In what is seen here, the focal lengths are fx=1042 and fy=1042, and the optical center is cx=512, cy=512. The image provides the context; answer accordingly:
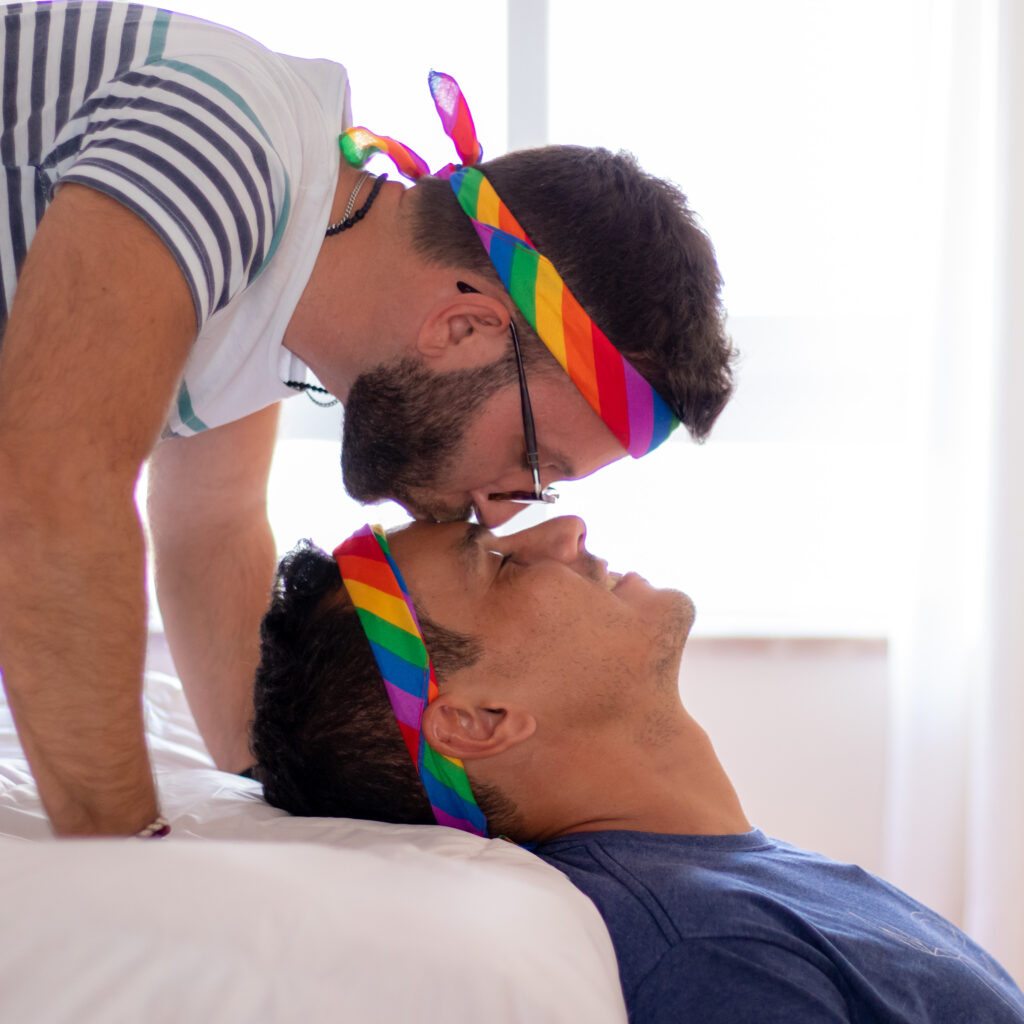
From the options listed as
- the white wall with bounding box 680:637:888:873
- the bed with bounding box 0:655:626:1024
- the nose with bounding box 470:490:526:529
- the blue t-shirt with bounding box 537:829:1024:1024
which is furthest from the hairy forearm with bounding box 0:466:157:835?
the white wall with bounding box 680:637:888:873

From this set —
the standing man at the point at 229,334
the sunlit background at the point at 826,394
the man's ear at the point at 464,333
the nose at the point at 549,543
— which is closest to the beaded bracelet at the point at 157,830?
the standing man at the point at 229,334

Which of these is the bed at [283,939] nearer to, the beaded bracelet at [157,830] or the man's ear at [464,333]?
the beaded bracelet at [157,830]

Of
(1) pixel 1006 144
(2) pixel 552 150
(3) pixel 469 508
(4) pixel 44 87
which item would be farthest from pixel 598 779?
(1) pixel 1006 144

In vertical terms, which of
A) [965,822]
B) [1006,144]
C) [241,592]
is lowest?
[965,822]

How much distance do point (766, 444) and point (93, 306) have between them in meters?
1.69

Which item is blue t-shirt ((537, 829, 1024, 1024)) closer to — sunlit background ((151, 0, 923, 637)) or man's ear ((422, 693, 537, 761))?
man's ear ((422, 693, 537, 761))

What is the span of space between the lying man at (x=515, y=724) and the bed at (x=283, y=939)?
244mm

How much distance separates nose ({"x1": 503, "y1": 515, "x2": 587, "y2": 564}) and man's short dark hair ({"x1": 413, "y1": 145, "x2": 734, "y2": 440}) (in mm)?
198

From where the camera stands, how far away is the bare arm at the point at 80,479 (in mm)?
Answer: 823

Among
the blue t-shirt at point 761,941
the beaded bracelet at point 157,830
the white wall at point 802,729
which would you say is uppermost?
the beaded bracelet at point 157,830

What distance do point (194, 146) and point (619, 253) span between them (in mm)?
516

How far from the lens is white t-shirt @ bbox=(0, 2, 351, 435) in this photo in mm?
903

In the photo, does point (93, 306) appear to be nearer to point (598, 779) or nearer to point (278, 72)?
point (278, 72)

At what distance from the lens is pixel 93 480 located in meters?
0.84
